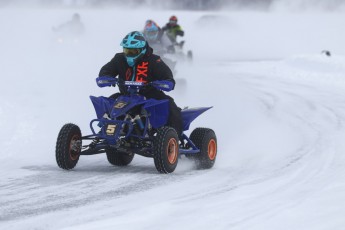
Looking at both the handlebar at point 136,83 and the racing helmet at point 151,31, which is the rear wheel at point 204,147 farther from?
the racing helmet at point 151,31

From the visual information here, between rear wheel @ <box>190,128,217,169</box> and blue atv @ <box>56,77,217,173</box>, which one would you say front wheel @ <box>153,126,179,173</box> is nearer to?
blue atv @ <box>56,77,217,173</box>

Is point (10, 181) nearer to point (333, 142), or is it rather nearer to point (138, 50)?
point (138, 50)

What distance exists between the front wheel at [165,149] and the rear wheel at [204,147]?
0.82 metres

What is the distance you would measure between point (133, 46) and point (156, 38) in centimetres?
1008

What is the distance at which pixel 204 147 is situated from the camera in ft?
31.9

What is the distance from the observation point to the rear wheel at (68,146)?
8.88 meters

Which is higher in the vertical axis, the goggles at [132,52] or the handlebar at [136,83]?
the goggles at [132,52]

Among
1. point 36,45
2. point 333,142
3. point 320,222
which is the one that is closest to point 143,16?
point 36,45

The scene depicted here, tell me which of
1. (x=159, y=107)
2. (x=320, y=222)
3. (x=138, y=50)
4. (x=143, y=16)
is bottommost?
(x=320, y=222)

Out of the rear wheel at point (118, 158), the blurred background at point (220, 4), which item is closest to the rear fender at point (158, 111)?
the rear wheel at point (118, 158)

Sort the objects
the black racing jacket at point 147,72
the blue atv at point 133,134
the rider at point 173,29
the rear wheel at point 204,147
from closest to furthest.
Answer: the blue atv at point 133,134
the black racing jacket at point 147,72
the rear wheel at point 204,147
the rider at point 173,29

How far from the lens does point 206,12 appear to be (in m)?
56.2

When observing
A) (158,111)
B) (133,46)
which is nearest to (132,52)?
(133,46)

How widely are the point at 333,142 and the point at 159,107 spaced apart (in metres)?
3.80
